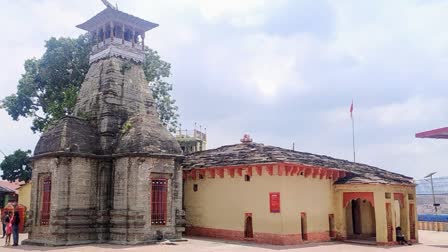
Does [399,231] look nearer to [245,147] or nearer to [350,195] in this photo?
[350,195]

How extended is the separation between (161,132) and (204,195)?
15.0ft

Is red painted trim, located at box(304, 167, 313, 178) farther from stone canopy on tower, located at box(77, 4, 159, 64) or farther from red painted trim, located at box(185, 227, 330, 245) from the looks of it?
stone canopy on tower, located at box(77, 4, 159, 64)

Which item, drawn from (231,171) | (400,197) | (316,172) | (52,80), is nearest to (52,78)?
(52,80)

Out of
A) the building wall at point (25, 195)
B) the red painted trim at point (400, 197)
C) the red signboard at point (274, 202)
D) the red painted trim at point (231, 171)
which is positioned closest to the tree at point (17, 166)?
the building wall at point (25, 195)

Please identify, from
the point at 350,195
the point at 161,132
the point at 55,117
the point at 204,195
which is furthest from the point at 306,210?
the point at 55,117

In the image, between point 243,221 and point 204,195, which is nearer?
point 243,221

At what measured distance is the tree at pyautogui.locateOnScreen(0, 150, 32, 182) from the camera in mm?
38781

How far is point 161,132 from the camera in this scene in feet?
69.4

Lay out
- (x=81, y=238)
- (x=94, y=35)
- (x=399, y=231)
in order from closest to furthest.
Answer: (x=81, y=238) < (x=399, y=231) < (x=94, y=35)

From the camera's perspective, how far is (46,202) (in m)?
20.0

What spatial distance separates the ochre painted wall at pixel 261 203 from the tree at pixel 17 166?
72.4 ft

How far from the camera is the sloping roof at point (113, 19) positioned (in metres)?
23.5

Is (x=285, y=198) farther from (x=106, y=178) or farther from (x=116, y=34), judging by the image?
(x=116, y=34)

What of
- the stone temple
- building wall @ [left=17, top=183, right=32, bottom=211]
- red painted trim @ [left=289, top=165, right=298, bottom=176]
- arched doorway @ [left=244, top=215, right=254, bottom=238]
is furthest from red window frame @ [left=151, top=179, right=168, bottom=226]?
building wall @ [left=17, top=183, right=32, bottom=211]
